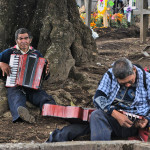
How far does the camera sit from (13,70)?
5.19 m

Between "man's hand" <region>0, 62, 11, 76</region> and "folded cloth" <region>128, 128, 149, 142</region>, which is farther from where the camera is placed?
"man's hand" <region>0, 62, 11, 76</region>

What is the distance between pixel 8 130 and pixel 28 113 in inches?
15.4

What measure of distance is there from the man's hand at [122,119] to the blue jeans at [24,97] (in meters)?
1.63

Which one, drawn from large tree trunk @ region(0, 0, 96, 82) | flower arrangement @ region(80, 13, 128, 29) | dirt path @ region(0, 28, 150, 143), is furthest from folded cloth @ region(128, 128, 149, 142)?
flower arrangement @ region(80, 13, 128, 29)

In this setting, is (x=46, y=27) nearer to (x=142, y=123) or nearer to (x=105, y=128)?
(x=105, y=128)

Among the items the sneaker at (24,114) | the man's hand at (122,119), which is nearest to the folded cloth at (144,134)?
the man's hand at (122,119)

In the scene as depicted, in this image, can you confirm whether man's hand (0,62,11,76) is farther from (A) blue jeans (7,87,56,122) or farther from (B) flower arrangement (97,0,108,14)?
(B) flower arrangement (97,0,108,14)

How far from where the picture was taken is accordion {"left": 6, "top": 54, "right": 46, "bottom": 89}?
5191 mm

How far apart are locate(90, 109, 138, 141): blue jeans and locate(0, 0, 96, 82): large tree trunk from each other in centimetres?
238

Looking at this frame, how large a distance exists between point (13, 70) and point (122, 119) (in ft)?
6.94

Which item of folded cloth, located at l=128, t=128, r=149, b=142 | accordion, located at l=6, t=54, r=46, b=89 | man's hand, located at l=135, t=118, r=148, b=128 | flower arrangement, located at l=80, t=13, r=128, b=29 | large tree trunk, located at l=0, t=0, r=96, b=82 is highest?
flower arrangement, located at l=80, t=13, r=128, b=29

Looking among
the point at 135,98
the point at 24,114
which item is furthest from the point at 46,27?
the point at 135,98

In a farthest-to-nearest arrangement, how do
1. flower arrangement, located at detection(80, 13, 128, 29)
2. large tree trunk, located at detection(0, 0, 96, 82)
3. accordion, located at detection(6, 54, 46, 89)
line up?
flower arrangement, located at detection(80, 13, 128, 29), large tree trunk, located at detection(0, 0, 96, 82), accordion, located at detection(6, 54, 46, 89)

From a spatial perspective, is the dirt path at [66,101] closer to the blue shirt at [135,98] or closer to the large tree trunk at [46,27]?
the large tree trunk at [46,27]
